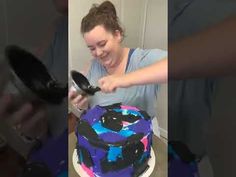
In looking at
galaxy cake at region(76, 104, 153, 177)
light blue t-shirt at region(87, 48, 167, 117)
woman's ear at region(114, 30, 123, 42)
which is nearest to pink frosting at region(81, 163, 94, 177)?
galaxy cake at region(76, 104, 153, 177)

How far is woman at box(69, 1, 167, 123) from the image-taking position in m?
0.44

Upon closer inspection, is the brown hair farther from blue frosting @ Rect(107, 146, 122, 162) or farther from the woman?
blue frosting @ Rect(107, 146, 122, 162)

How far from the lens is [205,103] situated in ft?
1.30

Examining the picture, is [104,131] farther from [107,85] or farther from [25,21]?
[25,21]

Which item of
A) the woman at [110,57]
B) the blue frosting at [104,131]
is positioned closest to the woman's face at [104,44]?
the woman at [110,57]

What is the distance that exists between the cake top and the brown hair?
133 millimetres

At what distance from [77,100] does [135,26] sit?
0.15 meters

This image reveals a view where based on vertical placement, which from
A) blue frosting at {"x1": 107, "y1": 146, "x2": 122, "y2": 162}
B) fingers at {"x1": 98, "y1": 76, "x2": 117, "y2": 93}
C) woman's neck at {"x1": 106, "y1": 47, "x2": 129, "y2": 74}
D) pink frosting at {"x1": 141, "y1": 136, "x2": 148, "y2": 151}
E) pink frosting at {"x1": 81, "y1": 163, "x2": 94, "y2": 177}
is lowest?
pink frosting at {"x1": 81, "y1": 163, "x2": 94, "y2": 177}

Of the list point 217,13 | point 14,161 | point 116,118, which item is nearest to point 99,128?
point 116,118

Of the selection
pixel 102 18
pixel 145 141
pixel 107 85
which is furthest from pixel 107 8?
pixel 145 141

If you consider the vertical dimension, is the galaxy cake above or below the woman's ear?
below

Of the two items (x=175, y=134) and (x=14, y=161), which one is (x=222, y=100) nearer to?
(x=175, y=134)

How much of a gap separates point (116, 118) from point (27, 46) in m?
0.21

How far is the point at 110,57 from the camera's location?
48cm
